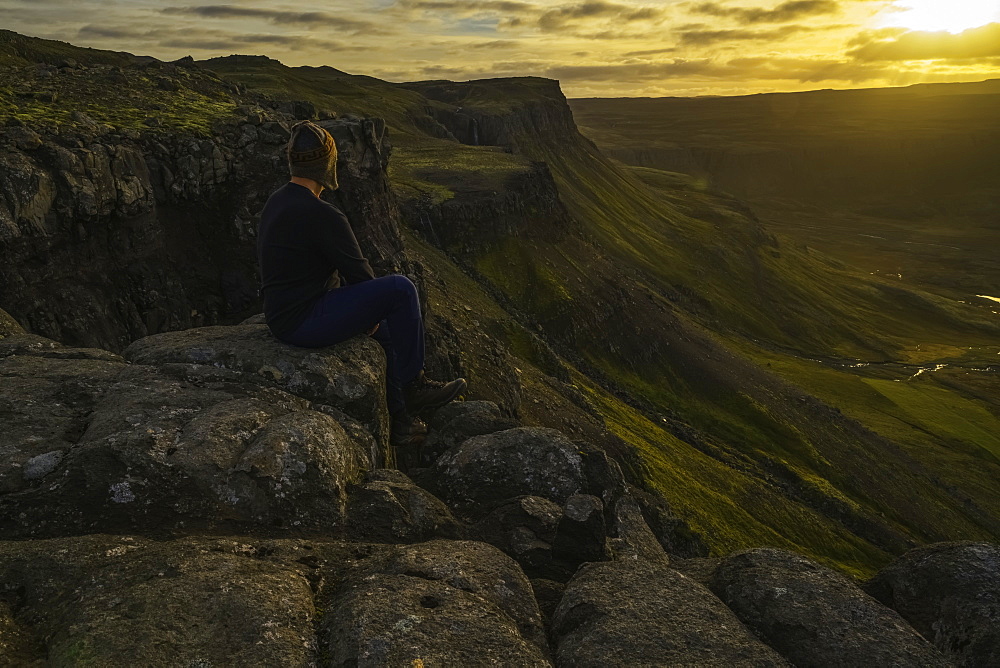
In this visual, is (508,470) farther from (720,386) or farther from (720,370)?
(720,370)

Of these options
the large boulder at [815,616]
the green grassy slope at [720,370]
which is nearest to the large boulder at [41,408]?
the large boulder at [815,616]

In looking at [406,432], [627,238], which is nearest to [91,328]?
[406,432]

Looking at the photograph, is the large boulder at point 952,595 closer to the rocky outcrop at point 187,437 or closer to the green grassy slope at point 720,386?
the rocky outcrop at point 187,437

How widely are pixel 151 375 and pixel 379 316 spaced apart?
4.06 m

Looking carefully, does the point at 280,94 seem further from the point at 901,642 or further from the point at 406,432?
the point at 901,642

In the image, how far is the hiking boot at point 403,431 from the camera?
488 inches

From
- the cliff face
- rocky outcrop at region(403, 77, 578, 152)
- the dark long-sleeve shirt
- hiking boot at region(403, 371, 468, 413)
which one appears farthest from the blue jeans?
rocky outcrop at region(403, 77, 578, 152)

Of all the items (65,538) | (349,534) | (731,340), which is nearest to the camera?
(65,538)

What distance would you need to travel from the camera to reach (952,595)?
26.4 feet

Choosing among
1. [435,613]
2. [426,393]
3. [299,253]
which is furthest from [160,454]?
[426,393]

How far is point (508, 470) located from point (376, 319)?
3773 millimetres

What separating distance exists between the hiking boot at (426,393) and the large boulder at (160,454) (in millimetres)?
2716

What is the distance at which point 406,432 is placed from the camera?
12.5 meters

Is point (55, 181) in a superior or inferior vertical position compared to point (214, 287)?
superior
